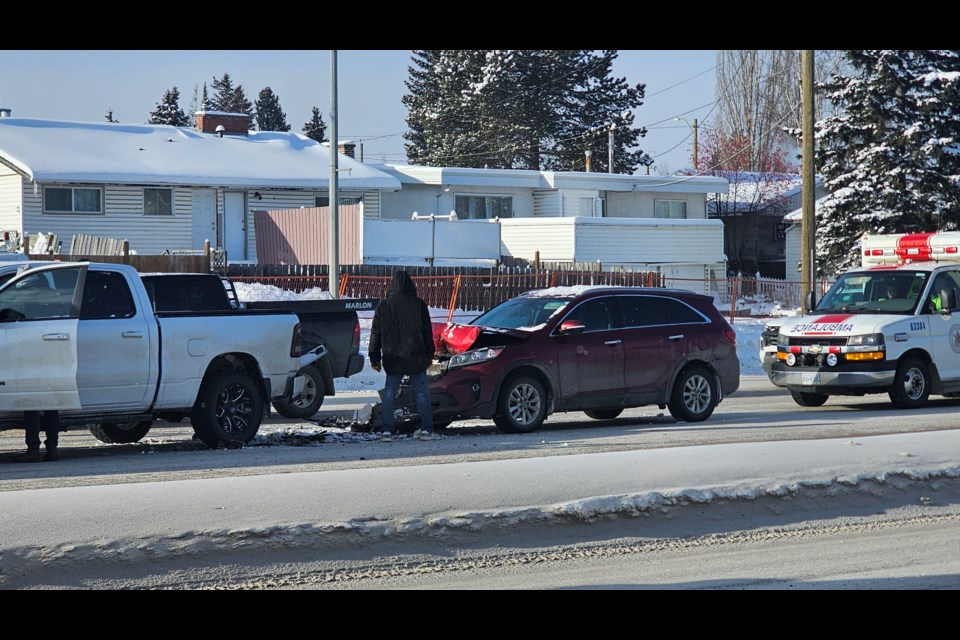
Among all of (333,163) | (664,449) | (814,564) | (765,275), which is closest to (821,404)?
(664,449)

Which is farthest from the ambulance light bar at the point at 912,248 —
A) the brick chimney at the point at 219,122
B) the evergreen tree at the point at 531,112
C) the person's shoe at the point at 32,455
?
the evergreen tree at the point at 531,112

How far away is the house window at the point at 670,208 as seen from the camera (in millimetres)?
51281

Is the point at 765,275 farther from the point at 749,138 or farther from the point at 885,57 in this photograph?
the point at 749,138

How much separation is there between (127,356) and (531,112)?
62.3 meters

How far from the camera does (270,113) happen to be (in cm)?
11412

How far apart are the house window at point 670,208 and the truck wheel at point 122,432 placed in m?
39.1

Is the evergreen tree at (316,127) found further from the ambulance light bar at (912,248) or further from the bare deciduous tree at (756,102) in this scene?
the ambulance light bar at (912,248)

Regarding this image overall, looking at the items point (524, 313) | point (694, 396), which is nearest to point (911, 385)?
point (694, 396)

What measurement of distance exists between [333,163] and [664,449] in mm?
16401

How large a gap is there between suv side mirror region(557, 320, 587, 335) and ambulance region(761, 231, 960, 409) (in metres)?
4.42

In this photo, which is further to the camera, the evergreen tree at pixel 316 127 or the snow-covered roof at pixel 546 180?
the evergreen tree at pixel 316 127

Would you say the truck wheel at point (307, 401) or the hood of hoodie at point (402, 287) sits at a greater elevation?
the hood of hoodie at point (402, 287)

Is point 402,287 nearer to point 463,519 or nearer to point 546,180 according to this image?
point 463,519

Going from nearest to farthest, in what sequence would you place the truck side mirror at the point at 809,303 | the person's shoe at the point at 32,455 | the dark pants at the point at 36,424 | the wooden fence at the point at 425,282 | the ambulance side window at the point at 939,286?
the dark pants at the point at 36,424 < the person's shoe at the point at 32,455 < the ambulance side window at the point at 939,286 < the truck side mirror at the point at 809,303 < the wooden fence at the point at 425,282
